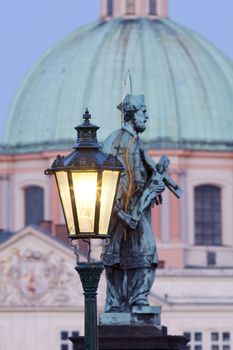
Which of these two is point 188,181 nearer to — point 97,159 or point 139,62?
point 139,62

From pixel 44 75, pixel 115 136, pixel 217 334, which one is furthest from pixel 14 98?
pixel 115 136

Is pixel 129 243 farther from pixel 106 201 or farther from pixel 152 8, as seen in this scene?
pixel 152 8

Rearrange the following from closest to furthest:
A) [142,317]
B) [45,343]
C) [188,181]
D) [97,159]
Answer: [97,159] < [142,317] < [45,343] < [188,181]

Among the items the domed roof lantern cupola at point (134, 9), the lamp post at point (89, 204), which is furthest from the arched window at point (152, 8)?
the lamp post at point (89, 204)

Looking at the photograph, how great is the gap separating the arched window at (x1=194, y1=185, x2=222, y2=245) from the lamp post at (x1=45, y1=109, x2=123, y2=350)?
85709 millimetres

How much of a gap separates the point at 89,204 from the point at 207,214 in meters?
86.7

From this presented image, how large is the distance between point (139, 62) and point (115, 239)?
85054mm

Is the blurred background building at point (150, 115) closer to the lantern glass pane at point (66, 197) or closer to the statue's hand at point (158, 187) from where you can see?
the statue's hand at point (158, 187)

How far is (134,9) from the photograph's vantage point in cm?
11038

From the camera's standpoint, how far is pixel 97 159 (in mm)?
21297

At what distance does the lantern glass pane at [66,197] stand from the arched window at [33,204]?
286 feet

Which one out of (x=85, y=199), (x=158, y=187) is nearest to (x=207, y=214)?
(x=158, y=187)

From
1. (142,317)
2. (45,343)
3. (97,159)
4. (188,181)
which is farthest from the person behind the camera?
(188,181)

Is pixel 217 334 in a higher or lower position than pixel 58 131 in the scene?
lower
